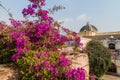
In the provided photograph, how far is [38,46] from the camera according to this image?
14.7 feet

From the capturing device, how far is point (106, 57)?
863 inches

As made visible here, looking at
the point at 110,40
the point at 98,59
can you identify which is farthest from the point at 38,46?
the point at 110,40

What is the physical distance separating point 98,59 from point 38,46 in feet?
56.6

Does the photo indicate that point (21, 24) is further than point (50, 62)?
Yes

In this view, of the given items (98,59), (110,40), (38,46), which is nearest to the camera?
(38,46)

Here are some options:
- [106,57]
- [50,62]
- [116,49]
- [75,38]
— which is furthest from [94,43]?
[50,62]

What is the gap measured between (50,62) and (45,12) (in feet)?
4.97

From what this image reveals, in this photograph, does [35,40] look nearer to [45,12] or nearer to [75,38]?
[45,12]

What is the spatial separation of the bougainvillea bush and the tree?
15.7 meters

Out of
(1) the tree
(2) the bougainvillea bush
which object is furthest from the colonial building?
(2) the bougainvillea bush

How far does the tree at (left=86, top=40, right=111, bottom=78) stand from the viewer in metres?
20.6

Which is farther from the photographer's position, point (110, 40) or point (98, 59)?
point (110, 40)

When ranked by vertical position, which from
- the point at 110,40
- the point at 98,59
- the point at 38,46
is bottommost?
the point at 98,59

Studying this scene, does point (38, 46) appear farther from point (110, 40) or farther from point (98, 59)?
point (110, 40)
